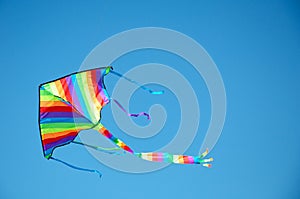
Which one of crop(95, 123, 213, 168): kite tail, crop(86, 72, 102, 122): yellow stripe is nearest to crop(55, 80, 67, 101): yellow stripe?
crop(86, 72, 102, 122): yellow stripe

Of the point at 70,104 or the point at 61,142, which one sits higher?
the point at 70,104

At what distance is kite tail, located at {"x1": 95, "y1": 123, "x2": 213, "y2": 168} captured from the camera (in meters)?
1.58

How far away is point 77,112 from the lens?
4.88 feet

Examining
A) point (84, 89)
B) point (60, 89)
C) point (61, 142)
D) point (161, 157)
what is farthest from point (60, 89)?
point (161, 157)

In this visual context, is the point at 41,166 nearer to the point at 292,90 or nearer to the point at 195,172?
the point at 195,172

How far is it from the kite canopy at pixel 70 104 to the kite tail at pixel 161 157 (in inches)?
3.7

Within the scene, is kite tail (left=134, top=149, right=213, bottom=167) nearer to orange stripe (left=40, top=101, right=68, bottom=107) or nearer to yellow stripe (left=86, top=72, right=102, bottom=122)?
yellow stripe (left=86, top=72, right=102, bottom=122)

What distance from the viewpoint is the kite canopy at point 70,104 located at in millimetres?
1488

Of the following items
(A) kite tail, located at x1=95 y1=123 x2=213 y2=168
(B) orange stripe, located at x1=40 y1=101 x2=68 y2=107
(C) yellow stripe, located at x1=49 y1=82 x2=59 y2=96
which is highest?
(C) yellow stripe, located at x1=49 y1=82 x2=59 y2=96

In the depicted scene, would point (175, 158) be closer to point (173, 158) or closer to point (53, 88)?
point (173, 158)

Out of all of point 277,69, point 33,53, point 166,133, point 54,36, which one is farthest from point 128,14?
point 277,69

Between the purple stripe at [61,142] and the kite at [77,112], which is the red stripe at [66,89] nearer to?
the kite at [77,112]

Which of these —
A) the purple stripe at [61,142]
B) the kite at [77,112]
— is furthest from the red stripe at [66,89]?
the purple stripe at [61,142]

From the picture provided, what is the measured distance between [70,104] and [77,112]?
2.0 inches
